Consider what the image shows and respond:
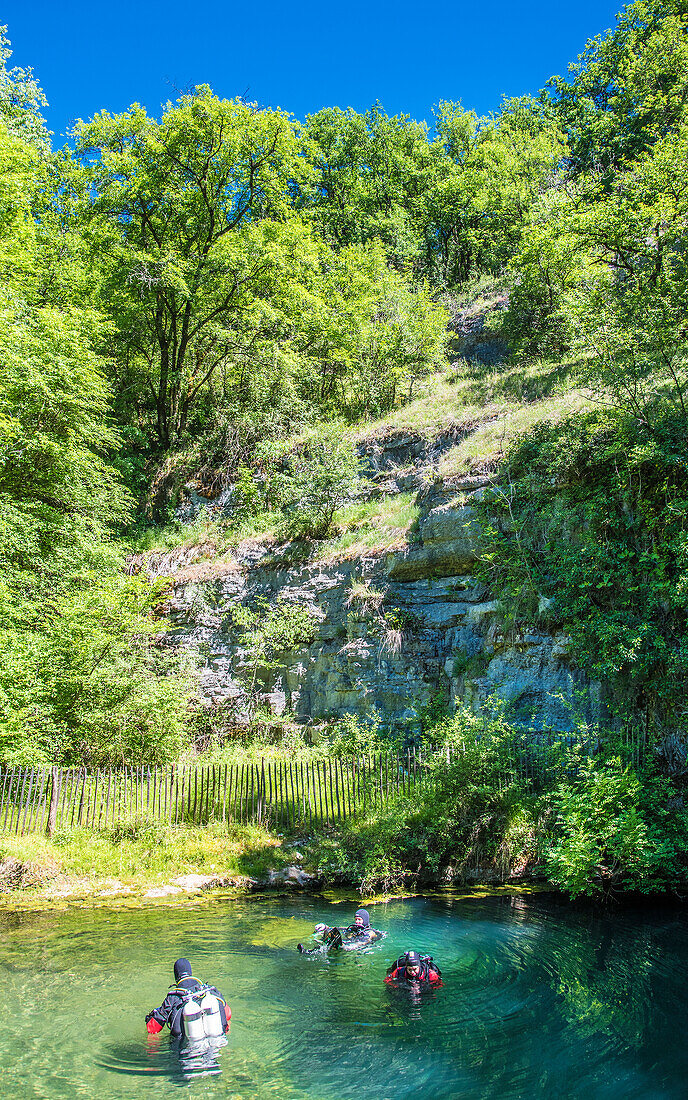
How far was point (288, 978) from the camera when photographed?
25.3ft

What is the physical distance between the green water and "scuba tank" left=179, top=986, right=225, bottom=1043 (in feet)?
0.69

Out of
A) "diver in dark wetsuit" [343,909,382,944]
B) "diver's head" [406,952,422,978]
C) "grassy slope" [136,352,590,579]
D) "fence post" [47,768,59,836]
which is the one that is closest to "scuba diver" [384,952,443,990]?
"diver's head" [406,952,422,978]

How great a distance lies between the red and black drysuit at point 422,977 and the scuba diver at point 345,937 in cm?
111

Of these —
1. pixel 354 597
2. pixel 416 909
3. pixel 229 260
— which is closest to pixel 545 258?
pixel 229 260

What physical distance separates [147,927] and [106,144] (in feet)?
78.0

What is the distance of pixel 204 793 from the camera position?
12.7 metres

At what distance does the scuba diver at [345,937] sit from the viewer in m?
8.33

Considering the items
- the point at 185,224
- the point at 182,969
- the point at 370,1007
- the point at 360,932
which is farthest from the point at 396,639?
the point at 185,224

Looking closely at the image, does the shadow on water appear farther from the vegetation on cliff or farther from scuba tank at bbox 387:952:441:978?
the vegetation on cliff

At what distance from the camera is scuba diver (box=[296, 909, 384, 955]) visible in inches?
328

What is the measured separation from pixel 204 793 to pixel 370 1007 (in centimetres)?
652

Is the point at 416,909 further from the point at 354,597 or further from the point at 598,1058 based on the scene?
the point at 354,597

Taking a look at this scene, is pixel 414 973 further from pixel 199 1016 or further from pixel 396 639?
pixel 396 639

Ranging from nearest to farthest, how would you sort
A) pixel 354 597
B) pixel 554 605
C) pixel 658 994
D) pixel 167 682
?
pixel 658 994, pixel 554 605, pixel 167 682, pixel 354 597
